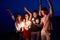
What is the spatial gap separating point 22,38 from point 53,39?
44cm

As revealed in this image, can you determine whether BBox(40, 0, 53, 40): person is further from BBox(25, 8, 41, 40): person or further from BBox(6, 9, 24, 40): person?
BBox(6, 9, 24, 40): person

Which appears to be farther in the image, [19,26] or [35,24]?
[19,26]

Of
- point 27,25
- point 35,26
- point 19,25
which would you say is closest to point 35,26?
point 35,26

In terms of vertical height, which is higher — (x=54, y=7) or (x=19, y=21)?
(x=54, y=7)

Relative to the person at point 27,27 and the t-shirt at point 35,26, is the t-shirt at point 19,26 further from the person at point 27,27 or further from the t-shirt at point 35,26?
the t-shirt at point 35,26

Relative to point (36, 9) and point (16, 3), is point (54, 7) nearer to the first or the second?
point (36, 9)

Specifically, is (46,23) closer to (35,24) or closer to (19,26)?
(35,24)

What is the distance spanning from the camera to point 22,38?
2.31m

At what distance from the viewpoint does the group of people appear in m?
2.10

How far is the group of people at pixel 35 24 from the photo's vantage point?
210 cm

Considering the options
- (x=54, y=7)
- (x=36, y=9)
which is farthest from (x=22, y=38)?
(x=54, y=7)

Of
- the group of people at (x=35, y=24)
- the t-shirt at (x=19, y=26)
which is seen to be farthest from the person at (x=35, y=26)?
the t-shirt at (x=19, y=26)

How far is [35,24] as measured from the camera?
86.4 inches

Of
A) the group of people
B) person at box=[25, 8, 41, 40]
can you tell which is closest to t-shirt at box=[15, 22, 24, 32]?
the group of people
